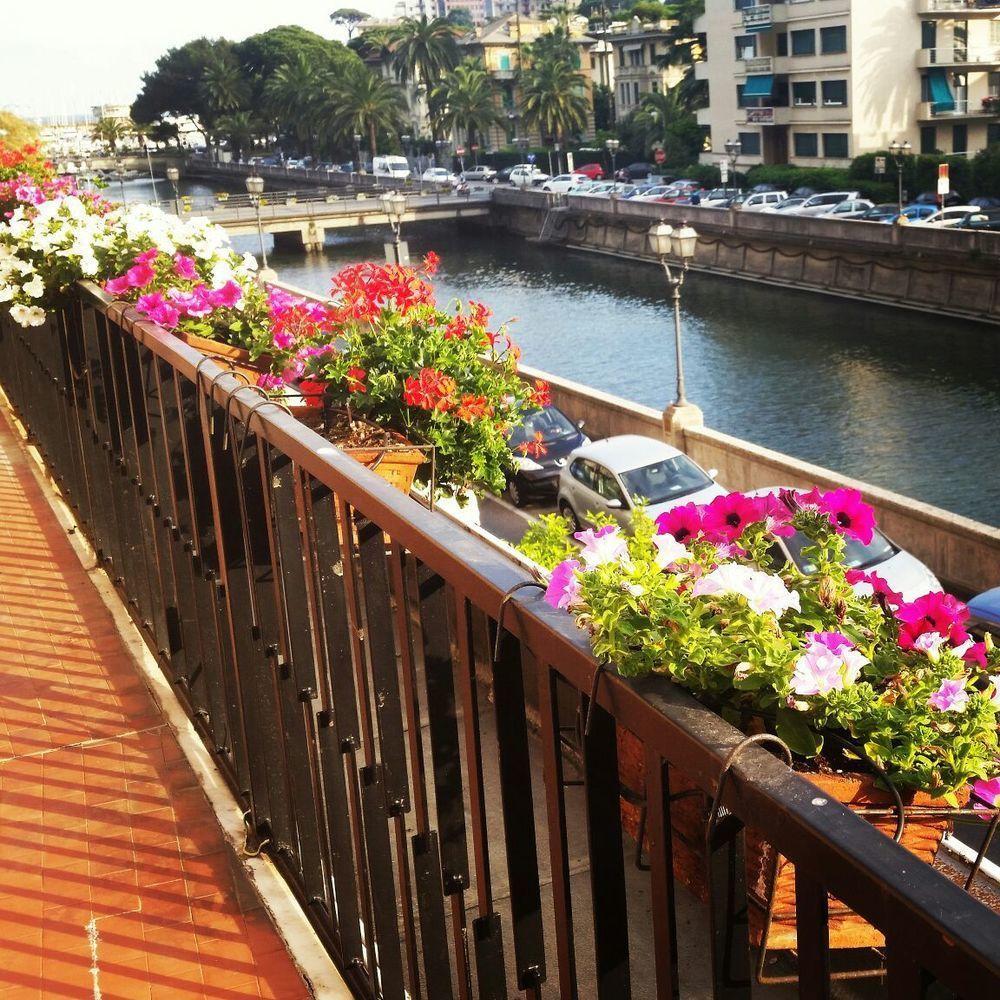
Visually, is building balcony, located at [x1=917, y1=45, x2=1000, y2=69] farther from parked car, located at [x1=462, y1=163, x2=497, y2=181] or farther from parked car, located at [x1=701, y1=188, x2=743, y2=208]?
parked car, located at [x1=462, y1=163, x2=497, y2=181]

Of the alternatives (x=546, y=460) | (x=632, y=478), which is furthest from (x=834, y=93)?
(x=632, y=478)

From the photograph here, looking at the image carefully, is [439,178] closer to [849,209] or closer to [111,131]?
[849,209]

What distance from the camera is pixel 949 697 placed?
5.90ft

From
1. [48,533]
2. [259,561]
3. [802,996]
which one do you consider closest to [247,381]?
[259,561]

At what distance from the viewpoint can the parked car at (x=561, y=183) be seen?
198ft

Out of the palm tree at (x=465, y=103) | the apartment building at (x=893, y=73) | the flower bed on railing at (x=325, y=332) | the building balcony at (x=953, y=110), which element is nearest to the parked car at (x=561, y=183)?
the apartment building at (x=893, y=73)

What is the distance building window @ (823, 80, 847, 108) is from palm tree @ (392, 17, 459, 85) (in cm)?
3766

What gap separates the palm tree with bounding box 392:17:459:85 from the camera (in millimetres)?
86125

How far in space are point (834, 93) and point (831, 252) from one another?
1395cm

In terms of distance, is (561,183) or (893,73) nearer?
(893,73)

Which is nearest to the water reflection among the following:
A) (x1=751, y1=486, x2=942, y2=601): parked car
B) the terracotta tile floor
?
(x1=751, y1=486, x2=942, y2=601): parked car

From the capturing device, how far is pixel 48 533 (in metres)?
5.73

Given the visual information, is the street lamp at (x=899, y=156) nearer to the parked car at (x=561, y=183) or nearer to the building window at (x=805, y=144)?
the building window at (x=805, y=144)

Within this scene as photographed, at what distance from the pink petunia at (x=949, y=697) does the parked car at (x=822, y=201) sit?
44745mm
